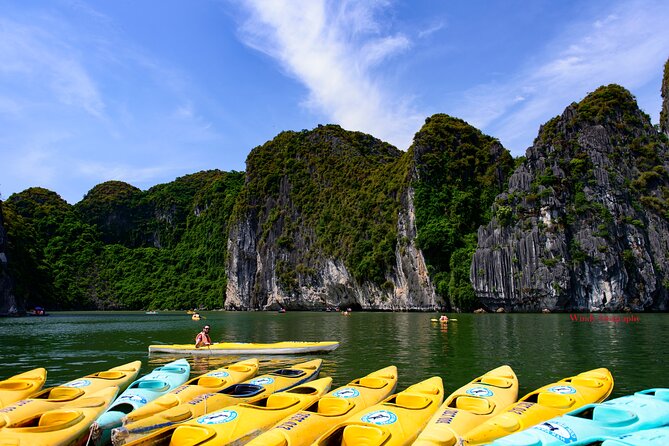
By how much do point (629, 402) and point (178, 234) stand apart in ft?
517

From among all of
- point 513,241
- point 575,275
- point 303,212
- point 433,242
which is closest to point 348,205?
point 303,212

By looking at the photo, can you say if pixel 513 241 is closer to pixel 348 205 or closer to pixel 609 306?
pixel 609 306

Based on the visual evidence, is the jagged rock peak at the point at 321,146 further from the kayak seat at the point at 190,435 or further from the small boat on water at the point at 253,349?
the kayak seat at the point at 190,435

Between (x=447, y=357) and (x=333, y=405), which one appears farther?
(x=447, y=357)

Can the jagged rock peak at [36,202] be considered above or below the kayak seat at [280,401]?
above

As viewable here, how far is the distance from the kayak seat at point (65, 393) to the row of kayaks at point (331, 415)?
0.9 inches

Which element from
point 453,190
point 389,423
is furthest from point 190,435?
point 453,190

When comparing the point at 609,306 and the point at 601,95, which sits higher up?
the point at 601,95

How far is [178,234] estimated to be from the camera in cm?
15588

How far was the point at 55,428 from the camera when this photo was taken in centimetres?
807

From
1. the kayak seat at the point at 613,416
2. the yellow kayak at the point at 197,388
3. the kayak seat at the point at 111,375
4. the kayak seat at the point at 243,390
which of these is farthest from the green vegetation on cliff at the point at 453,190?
the kayak seat at the point at 613,416

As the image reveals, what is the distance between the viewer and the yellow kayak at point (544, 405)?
7777mm

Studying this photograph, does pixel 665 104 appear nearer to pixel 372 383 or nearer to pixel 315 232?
pixel 315 232

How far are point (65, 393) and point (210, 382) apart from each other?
330 centimetres
